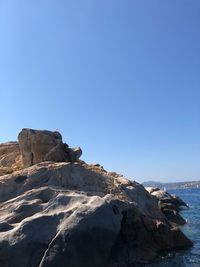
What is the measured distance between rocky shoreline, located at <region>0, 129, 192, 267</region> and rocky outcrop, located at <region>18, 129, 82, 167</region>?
4696mm

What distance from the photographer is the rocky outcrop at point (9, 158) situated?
3057 cm

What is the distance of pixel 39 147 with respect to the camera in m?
29.5

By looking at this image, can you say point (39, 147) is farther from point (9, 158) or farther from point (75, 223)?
point (75, 223)

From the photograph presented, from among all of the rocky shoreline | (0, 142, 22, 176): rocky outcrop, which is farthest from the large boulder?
(0, 142, 22, 176): rocky outcrop

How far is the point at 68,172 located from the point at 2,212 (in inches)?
211

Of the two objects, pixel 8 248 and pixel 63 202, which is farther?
pixel 63 202

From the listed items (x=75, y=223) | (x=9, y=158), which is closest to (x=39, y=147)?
(x=9, y=158)

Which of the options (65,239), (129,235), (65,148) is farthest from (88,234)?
(65,148)

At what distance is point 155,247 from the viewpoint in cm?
2186

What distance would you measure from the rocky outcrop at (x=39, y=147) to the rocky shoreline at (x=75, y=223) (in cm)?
470

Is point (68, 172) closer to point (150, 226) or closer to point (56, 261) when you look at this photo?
point (150, 226)

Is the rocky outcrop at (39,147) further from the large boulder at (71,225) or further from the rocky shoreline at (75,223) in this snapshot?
the large boulder at (71,225)

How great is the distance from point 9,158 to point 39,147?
9074 mm

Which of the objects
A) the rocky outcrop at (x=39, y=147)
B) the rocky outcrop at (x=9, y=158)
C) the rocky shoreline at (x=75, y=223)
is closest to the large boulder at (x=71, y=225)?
the rocky shoreline at (x=75, y=223)
